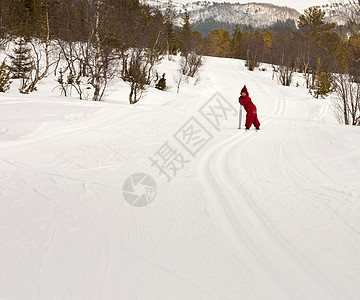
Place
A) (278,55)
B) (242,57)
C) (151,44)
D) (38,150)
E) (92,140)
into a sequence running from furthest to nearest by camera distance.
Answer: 1. (242,57)
2. (278,55)
3. (151,44)
4. (92,140)
5. (38,150)

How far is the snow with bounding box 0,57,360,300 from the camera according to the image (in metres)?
2.36

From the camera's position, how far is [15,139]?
6.65m

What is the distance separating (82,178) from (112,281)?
8.72 feet

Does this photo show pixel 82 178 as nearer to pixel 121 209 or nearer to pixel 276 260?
pixel 121 209

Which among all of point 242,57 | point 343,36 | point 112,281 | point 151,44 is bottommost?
point 112,281

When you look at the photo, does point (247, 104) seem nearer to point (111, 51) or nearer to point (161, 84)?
point (111, 51)

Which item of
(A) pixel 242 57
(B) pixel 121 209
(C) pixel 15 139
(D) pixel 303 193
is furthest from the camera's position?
(A) pixel 242 57

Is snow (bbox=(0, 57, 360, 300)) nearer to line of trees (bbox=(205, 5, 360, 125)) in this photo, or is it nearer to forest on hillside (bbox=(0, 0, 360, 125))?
line of trees (bbox=(205, 5, 360, 125))

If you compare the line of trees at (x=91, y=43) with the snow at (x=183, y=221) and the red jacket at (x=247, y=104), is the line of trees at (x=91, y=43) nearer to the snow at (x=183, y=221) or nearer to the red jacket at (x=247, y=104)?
the red jacket at (x=247, y=104)

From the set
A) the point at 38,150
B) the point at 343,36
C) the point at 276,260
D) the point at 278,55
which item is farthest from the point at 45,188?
the point at 278,55
